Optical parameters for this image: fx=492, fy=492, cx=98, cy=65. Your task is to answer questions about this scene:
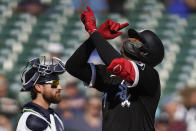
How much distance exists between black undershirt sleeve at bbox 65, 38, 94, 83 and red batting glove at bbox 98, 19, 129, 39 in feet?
0.43

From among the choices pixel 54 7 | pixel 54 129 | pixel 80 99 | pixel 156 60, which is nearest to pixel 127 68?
pixel 156 60

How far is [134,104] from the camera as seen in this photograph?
3.50 meters

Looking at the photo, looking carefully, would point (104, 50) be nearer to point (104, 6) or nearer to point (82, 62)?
point (82, 62)

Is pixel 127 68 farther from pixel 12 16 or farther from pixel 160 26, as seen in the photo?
pixel 12 16

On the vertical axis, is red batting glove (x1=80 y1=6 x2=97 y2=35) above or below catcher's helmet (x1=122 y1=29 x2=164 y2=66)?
above

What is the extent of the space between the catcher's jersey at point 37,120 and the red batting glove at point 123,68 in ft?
2.84

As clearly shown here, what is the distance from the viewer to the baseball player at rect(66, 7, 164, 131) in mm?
3412

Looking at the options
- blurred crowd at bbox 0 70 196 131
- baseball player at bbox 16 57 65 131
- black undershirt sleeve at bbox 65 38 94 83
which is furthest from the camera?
blurred crowd at bbox 0 70 196 131

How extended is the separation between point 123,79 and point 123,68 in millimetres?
167

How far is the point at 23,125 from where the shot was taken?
12.4 ft

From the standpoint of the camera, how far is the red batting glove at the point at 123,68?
3.22 metres

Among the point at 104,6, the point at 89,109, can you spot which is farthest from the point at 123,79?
the point at 104,6

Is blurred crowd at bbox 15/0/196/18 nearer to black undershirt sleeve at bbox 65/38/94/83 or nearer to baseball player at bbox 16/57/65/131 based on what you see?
baseball player at bbox 16/57/65/131

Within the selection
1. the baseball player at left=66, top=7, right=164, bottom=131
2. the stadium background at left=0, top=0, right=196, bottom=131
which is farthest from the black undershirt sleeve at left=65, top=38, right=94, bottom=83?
the stadium background at left=0, top=0, right=196, bottom=131
